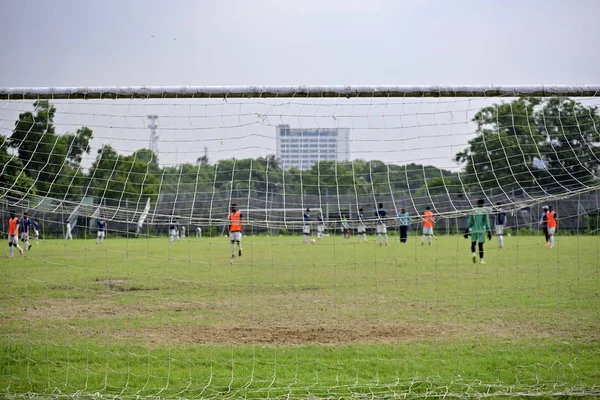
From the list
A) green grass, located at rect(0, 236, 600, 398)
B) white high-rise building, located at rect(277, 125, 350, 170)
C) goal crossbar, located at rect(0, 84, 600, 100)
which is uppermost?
goal crossbar, located at rect(0, 84, 600, 100)

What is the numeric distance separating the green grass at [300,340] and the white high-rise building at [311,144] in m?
1.06

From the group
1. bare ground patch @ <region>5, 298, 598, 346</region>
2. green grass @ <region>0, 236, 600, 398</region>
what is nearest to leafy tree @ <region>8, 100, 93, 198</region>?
green grass @ <region>0, 236, 600, 398</region>

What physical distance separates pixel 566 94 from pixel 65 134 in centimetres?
558

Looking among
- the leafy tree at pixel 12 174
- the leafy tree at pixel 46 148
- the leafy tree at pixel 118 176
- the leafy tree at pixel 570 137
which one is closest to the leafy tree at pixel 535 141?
the leafy tree at pixel 570 137

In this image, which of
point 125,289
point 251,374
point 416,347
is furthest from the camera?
point 125,289

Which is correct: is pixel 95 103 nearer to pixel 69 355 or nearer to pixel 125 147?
pixel 125 147

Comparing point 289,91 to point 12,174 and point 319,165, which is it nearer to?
point 319,165

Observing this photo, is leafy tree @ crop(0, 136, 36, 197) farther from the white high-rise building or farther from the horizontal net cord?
the white high-rise building

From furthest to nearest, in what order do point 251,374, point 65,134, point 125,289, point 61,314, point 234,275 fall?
point 234,275, point 125,289, point 61,314, point 65,134, point 251,374

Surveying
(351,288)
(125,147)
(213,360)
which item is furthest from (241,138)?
(351,288)

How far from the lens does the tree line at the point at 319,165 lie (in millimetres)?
6773

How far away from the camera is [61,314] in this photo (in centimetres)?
962

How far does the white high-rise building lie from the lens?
22.1 feet

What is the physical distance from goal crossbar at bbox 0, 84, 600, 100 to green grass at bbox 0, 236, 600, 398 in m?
1.73
